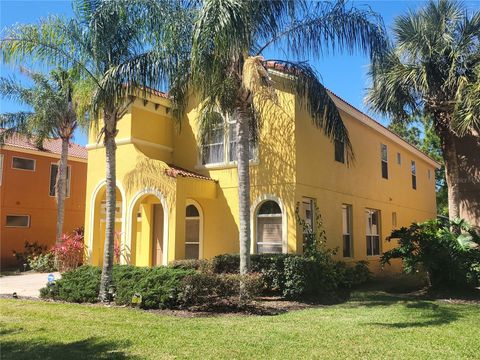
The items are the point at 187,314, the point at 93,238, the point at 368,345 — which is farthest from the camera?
the point at 93,238

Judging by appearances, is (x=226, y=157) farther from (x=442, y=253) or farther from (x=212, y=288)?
(x=442, y=253)

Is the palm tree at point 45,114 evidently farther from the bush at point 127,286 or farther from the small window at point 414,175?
the small window at point 414,175

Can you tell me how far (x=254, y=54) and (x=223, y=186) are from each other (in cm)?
531

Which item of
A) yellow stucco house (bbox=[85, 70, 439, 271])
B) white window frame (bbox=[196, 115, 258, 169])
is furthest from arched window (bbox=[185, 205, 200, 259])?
white window frame (bbox=[196, 115, 258, 169])

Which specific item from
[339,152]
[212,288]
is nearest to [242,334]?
[212,288]

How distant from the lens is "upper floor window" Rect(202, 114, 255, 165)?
590 inches

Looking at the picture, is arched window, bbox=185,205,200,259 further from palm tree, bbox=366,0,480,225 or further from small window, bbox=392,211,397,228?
small window, bbox=392,211,397,228

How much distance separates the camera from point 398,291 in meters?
14.0

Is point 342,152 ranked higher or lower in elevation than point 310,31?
lower

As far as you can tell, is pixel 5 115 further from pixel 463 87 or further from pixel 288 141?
pixel 463 87

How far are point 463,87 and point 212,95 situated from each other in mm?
7184

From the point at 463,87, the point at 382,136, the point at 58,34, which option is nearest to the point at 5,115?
the point at 58,34

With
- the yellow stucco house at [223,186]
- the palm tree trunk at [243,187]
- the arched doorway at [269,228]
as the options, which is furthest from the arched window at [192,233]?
the palm tree trunk at [243,187]

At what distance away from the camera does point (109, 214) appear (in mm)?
11531
